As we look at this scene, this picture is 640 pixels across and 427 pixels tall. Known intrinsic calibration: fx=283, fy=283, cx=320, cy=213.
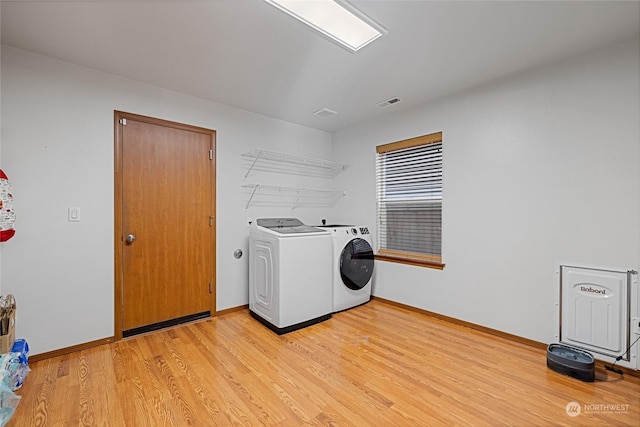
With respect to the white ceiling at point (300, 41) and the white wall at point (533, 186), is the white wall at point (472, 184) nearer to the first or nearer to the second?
the white wall at point (533, 186)

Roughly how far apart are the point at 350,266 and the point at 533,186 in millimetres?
1885

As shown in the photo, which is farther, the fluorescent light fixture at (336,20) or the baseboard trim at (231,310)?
the baseboard trim at (231,310)

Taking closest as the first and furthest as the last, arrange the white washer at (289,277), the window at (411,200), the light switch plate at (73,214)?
the light switch plate at (73,214), the white washer at (289,277), the window at (411,200)

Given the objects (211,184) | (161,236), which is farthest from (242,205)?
(161,236)

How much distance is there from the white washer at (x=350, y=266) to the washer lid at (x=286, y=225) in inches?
11.5

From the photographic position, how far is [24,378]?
1.92 meters

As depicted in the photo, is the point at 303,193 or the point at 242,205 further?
the point at 303,193

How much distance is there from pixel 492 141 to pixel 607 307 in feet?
5.09

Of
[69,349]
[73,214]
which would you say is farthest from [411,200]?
[69,349]

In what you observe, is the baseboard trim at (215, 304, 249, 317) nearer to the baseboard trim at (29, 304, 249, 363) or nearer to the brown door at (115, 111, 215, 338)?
the brown door at (115, 111, 215, 338)

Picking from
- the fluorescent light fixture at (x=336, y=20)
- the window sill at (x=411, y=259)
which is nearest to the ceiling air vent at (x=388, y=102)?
the fluorescent light fixture at (x=336, y=20)

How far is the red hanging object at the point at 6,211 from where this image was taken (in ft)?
6.27

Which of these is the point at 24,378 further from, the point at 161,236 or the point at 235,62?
the point at 235,62

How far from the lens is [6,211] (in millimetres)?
1935
